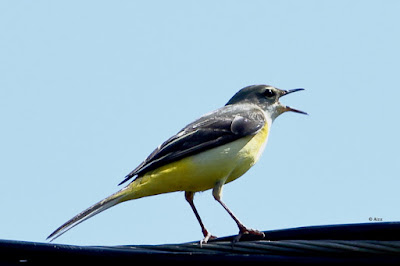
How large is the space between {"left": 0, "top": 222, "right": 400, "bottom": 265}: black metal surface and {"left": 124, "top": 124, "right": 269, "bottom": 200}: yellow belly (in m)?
3.34

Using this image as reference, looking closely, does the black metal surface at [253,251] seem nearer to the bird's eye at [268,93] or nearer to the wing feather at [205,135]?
the wing feather at [205,135]

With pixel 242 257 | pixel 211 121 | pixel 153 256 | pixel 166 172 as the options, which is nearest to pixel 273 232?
pixel 242 257

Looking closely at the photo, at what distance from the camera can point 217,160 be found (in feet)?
30.8

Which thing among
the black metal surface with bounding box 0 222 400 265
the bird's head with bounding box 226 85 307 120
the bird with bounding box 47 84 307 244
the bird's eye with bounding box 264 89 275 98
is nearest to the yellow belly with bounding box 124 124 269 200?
the bird with bounding box 47 84 307 244

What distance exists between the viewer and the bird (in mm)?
9031

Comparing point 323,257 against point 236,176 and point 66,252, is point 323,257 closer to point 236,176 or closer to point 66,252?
point 66,252

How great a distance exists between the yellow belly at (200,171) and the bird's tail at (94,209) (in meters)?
0.11

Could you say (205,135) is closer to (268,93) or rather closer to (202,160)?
(202,160)

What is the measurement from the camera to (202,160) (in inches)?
368

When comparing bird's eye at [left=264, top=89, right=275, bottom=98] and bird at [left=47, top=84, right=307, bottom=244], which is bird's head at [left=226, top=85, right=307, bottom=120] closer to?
bird's eye at [left=264, top=89, right=275, bottom=98]

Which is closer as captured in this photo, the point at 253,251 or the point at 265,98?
the point at 253,251

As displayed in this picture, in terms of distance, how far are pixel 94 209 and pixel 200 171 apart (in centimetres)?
161

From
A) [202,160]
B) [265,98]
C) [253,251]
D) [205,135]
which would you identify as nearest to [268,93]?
[265,98]

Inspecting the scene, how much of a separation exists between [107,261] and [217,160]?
414cm
